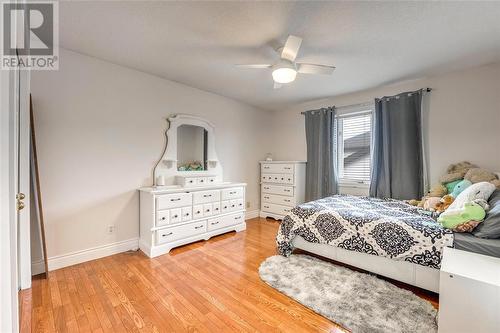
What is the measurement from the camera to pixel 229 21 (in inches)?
73.2

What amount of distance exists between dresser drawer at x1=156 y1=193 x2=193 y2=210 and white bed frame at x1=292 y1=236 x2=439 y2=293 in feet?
5.37

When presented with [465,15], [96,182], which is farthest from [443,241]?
[96,182]

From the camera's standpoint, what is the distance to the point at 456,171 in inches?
108

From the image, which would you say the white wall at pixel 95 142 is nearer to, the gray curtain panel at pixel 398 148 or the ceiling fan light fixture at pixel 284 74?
the ceiling fan light fixture at pixel 284 74

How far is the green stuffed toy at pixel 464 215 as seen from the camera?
69.1 inches

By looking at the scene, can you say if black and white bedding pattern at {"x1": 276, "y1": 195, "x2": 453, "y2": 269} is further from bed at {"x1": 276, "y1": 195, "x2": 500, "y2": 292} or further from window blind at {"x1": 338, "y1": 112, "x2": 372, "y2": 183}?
window blind at {"x1": 338, "y1": 112, "x2": 372, "y2": 183}

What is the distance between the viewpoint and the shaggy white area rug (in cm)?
156

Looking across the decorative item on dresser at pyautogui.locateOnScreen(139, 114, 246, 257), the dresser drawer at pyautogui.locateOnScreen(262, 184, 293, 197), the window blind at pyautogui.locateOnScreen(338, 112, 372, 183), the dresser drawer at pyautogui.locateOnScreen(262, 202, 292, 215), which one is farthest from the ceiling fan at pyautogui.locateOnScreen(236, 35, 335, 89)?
the dresser drawer at pyautogui.locateOnScreen(262, 202, 292, 215)

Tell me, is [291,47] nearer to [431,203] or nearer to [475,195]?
[475,195]

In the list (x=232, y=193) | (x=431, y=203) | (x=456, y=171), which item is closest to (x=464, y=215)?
(x=431, y=203)

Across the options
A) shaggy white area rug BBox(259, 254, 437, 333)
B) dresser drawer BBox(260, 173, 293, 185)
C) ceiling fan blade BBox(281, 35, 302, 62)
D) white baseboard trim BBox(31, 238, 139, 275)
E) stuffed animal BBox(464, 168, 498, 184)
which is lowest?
shaggy white area rug BBox(259, 254, 437, 333)

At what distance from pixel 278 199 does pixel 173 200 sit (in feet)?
7.11

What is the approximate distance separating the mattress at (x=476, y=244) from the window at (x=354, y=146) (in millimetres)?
1956

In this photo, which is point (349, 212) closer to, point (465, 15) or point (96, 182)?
point (465, 15)
